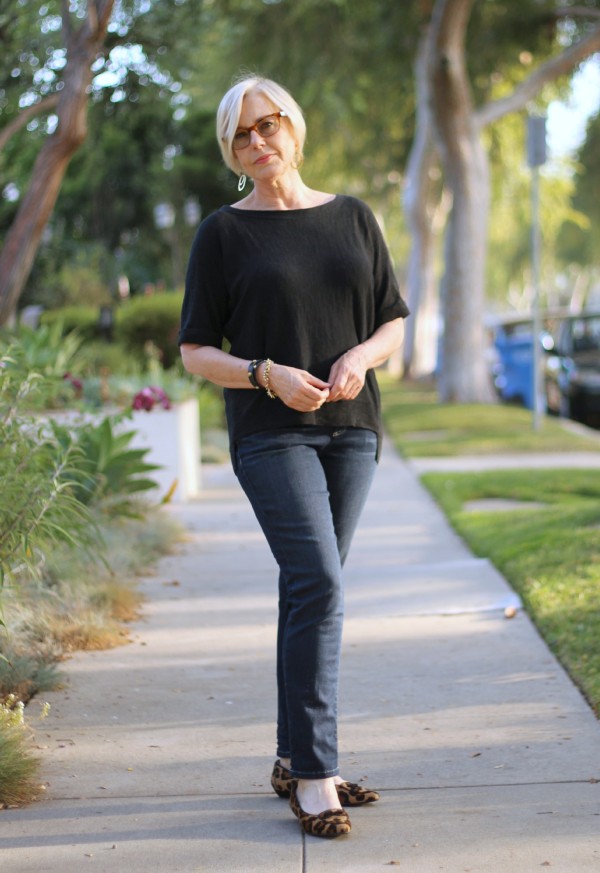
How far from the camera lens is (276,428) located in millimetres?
3951

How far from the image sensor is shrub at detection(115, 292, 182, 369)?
16328mm

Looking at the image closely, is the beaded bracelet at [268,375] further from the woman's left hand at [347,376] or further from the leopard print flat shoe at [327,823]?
the leopard print flat shoe at [327,823]

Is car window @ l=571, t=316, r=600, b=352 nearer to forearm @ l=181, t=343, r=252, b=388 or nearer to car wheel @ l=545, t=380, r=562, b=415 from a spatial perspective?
car wheel @ l=545, t=380, r=562, b=415

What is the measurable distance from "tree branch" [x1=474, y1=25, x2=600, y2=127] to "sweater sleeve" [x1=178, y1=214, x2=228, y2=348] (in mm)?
17067

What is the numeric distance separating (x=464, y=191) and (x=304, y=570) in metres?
17.5

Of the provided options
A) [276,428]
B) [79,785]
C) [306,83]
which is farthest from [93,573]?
[306,83]

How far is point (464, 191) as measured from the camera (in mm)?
20766

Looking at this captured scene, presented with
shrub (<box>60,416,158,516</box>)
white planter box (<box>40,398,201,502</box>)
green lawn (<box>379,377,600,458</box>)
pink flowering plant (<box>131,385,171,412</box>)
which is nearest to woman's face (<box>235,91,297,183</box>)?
shrub (<box>60,416,158,516</box>)

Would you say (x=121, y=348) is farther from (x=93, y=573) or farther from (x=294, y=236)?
(x=294, y=236)

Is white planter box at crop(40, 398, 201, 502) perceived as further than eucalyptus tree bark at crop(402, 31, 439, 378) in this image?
No

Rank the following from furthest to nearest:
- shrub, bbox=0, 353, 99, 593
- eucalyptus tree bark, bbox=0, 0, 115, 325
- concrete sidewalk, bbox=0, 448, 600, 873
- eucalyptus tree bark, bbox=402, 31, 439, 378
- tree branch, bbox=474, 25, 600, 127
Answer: eucalyptus tree bark, bbox=402, 31, 439, 378 → tree branch, bbox=474, 25, 600, 127 → eucalyptus tree bark, bbox=0, 0, 115, 325 → shrub, bbox=0, 353, 99, 593 → concrete sidewalk, bbox=0, 448, 600, 873

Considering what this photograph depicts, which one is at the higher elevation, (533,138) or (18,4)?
(18,4)

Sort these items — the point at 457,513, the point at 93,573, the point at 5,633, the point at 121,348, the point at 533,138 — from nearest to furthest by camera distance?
the point at 5,633
the point at 93,573
the point at 457,513
the point at 121,348
the point at 533,138

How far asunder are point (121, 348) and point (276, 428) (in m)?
12.0
